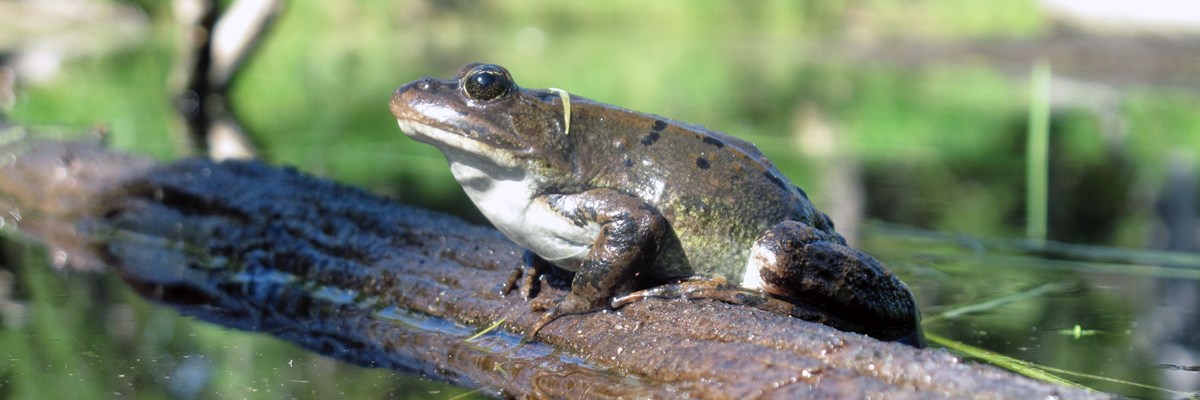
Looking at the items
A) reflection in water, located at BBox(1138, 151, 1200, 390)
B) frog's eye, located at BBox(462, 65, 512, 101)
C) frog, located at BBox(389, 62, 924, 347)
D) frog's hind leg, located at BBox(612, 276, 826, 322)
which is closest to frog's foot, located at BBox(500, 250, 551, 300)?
frog, located at BBox(389, 62, 924, 347)

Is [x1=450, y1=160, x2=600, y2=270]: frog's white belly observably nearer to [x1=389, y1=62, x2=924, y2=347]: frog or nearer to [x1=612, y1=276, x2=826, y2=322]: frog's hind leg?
[x1=389, y1=62, x2=924, y2=347]: frog

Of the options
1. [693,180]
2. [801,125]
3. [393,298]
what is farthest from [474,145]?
[801,125]

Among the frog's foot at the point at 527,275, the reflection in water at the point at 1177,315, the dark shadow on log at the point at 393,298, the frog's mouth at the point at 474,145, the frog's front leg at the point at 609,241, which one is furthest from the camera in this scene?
the reflection in water at the point at 1177,315

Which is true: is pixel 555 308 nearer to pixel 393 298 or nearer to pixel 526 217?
pixel 526 217

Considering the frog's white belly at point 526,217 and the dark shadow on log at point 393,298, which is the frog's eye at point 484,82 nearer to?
the frog's white belly at point 526,217

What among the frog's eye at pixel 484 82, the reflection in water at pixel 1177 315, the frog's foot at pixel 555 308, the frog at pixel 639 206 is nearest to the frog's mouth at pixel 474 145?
the frog at pixel 639 206

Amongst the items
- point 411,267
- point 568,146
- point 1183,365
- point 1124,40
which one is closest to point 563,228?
point 568,146
